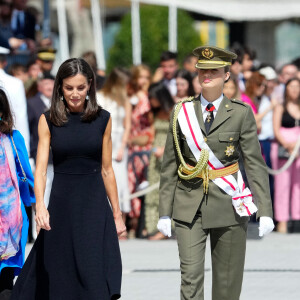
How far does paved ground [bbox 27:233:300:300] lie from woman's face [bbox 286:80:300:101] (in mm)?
1593

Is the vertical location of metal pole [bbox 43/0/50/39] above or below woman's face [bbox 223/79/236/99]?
above

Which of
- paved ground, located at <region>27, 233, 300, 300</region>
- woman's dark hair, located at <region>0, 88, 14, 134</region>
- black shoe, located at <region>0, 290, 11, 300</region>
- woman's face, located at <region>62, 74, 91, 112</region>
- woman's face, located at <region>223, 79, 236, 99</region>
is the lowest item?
paved ground, located at <region>27, 233, 300, 300</region>

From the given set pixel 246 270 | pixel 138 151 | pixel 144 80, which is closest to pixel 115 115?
pixel 138 151

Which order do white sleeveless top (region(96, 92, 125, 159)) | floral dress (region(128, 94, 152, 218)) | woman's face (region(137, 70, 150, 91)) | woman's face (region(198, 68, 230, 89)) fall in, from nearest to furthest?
1. woman's face (region(198, 68, 230, 89))
2. white sleeveless top (region(96, 92, 125, 159))
3. floral dress (region(128, 94, 152, 218))
4. woman's face (region(137, 70, 150, 91))

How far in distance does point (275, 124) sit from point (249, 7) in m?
8.64

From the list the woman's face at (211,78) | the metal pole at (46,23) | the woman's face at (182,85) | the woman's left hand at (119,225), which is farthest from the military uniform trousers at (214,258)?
the metal pole at (46,23)

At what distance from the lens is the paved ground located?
28.0ft

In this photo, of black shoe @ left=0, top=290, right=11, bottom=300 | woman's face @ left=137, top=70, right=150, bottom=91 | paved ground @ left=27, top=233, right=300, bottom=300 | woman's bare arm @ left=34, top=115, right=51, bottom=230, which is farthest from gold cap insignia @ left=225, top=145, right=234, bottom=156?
woman's face @ left=137, top=70, right=150, bottom=91

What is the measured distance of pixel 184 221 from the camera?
640 centimetres

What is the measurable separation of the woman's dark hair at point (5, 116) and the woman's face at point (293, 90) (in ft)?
21.0

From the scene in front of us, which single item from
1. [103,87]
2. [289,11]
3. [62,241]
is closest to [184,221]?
[62,241]

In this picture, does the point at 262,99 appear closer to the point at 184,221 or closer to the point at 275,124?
the point at 275,124

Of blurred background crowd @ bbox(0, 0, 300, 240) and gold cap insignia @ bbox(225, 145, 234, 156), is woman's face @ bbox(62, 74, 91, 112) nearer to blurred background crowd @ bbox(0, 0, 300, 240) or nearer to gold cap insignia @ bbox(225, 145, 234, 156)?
gold cap insignia @ bbox(225, 145, 234, 156)

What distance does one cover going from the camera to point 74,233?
6492mm
